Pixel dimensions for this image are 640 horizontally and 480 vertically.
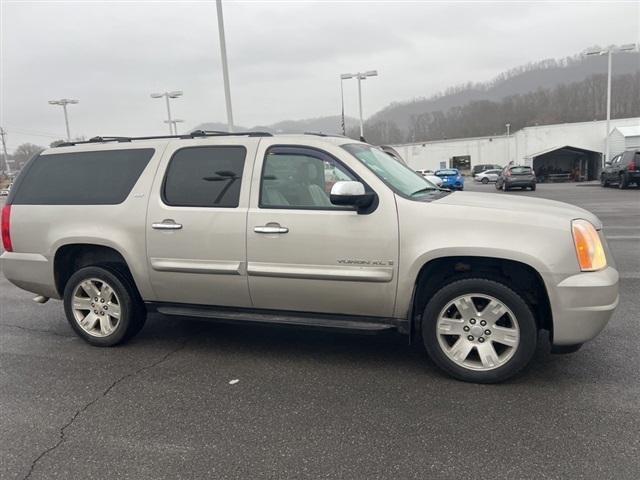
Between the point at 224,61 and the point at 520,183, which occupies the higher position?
the point at 224,61

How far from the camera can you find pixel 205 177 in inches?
170

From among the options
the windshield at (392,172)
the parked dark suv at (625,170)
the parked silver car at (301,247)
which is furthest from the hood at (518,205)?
the parked dark suv at (625,170)

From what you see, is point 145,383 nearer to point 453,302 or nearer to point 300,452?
point 300,452

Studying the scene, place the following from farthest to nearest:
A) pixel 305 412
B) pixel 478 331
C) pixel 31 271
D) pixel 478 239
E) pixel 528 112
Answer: pixel 528 112
pixel 31 271
pixel 478 331
pixel 478 239
pixel 305 412

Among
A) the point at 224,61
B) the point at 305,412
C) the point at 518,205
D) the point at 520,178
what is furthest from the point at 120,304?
the point at 520,178

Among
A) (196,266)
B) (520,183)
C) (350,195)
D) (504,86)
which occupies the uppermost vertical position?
(504,86)

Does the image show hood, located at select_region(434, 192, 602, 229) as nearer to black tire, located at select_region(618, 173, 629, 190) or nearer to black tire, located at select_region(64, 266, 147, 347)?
→ black tire, located at select_region(64, 266, 147, 347)

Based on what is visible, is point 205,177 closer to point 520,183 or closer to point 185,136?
point 185,136

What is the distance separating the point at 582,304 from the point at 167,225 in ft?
10.7

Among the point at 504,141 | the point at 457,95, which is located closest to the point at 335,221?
the point at 504,141

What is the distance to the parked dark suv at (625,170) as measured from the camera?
23172 millimetres

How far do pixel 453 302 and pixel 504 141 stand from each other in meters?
62.6

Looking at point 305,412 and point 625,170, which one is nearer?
point 305,412

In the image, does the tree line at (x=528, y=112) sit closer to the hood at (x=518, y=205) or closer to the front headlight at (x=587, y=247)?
the hood at (x=518, y=205)
